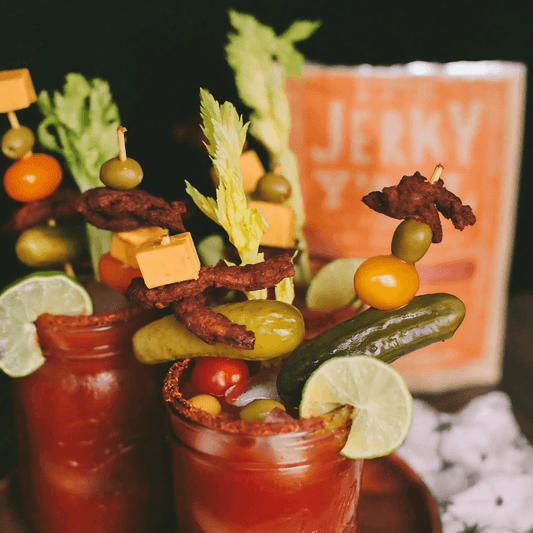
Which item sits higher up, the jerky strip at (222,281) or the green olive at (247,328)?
the jerky strip at (222,281)

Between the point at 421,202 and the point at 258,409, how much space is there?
31 centimetres

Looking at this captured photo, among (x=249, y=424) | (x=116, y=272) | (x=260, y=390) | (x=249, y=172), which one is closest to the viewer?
(x=249, y=424)

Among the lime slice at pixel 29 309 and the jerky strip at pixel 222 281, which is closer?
the jerky strip at pixel 222 281

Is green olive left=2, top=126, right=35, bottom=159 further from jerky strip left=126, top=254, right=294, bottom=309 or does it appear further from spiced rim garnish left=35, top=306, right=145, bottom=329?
jerky strip left=126, top=254, right=294, bottom=309

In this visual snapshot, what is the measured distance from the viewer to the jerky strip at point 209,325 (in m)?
0.62

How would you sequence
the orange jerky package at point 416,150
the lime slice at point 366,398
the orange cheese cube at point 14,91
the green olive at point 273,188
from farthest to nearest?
the orange jerky package at point 416,150 < the green olive at point 273,188 < the orange cheese cube at point 14,91 < the lime slice at point 366,398

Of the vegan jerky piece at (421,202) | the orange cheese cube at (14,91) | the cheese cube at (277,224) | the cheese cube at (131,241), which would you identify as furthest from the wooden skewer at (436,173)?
the orange cheese cube at (14,91)

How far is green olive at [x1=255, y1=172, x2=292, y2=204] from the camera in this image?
3.06 ft

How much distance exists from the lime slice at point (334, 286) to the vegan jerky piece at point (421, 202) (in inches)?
10.7

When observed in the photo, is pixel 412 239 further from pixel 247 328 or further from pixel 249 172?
pixel 249 172

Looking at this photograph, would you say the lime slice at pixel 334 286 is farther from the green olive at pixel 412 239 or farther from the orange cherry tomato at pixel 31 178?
the orange cherry tomato at pixel 31 178

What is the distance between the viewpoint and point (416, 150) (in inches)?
48.3

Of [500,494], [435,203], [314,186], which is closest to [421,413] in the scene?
[500,494]

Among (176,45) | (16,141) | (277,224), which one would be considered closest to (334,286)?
(277,224)
